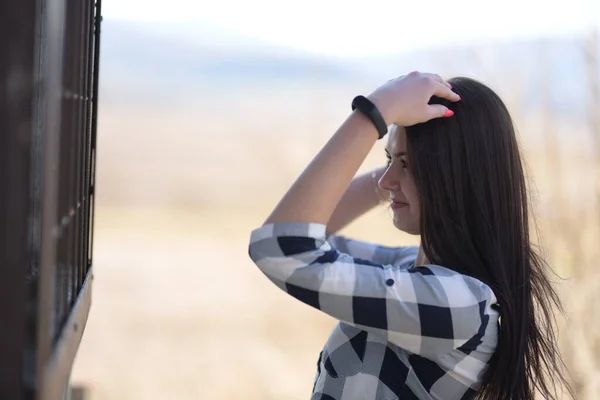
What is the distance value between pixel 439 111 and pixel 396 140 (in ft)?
0.35

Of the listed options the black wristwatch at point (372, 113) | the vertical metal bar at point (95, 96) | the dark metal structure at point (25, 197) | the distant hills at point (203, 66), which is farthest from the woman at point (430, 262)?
the distant hills at point (203, 66)

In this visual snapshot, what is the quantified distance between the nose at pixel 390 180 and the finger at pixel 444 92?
5.4 inches

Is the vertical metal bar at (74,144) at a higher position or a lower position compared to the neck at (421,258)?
higher

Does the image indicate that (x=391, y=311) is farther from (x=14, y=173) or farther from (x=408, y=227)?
(x=14, y=173)

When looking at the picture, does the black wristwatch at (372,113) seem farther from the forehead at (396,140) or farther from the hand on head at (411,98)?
the forehead at (396,140)

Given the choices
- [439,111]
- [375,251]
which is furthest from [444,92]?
[375,251]

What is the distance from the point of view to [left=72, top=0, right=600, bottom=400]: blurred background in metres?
4.78

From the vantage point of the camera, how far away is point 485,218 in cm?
118

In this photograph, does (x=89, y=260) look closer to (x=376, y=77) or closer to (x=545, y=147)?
(x=545, y=147)

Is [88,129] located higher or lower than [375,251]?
higher

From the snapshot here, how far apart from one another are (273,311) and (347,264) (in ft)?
21.0

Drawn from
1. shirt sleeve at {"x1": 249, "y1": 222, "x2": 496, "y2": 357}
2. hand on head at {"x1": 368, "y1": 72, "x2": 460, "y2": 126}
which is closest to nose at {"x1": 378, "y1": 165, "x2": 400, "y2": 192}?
hand on head at {"x1": 368, "y1": 72, "x2": 460, "y2": 126}

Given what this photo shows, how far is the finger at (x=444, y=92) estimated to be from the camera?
1.16 metres

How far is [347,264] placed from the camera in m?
1.03
